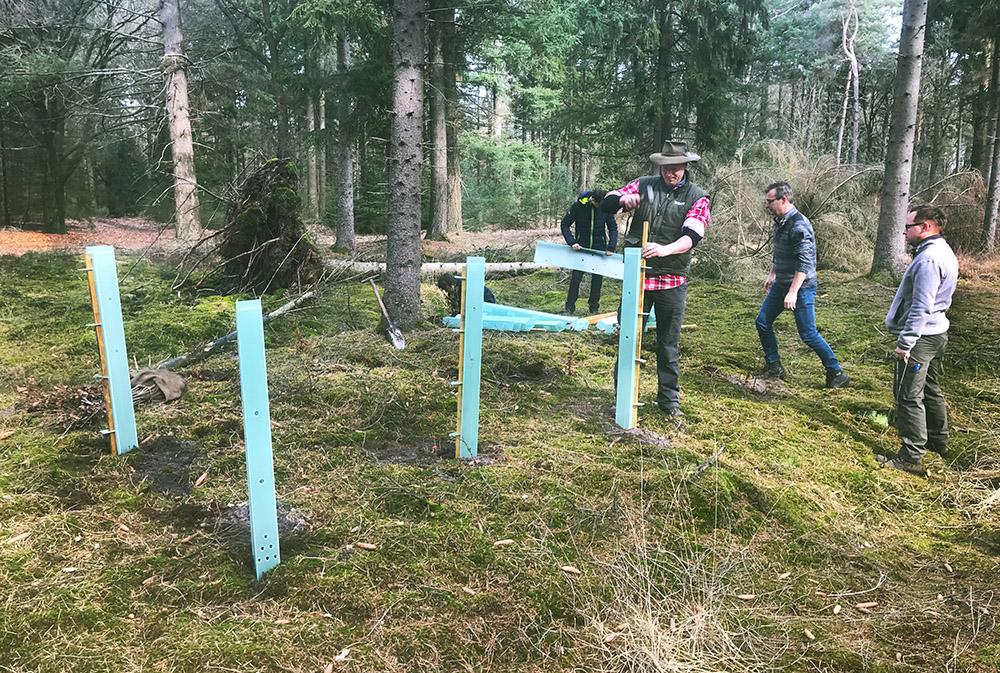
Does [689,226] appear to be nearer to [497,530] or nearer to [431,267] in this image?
[497,530]

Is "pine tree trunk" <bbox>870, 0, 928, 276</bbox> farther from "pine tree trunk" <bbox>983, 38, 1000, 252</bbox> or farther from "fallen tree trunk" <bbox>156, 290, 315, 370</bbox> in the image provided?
"fallen tree trunk" <bbox>156, 290, 315, 370</bbox>

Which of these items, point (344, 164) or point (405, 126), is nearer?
point (405, 126)

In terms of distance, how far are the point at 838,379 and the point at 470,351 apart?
13.6ft

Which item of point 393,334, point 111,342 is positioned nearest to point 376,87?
point 393,334

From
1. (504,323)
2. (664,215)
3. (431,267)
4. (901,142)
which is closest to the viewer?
(664,215)

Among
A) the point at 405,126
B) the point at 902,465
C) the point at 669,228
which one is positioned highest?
the point at 405,126

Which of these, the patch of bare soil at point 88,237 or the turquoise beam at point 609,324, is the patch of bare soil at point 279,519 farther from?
the patch of bare soil at point 88,237

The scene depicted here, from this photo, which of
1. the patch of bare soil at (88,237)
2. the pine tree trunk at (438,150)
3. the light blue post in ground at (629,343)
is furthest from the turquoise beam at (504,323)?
the pine tree trunk at (438,150)

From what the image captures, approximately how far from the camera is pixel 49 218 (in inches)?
718

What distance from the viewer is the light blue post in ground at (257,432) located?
2.78 m

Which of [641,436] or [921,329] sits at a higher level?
[921,329]

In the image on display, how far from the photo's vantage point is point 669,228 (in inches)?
193

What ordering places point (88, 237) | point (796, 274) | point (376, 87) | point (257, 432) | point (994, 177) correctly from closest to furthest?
point (257, 432), point (796, 274), point (994, 177), point (376, 87), point (88, 237)

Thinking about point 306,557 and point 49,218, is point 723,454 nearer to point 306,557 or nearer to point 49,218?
point 306,557
